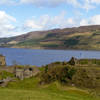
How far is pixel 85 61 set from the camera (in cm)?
7781

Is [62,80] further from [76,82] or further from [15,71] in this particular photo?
[15,71]

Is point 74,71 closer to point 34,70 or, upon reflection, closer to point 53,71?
point 53,71

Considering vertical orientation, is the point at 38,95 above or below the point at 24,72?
above

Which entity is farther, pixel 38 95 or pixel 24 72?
pixel 24 72

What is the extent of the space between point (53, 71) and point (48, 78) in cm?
318

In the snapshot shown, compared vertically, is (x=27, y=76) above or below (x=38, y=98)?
below

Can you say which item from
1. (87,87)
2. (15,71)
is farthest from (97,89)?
(15,71)

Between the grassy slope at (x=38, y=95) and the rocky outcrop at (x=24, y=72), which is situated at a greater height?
the grassy slope at (x=38, y=95)

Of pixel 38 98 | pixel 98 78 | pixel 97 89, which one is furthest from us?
pixel 98 78

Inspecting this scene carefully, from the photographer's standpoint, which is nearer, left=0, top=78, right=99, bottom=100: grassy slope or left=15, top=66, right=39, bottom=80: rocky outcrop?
left=0, top=78, right=99, bottom=100: grassy slope

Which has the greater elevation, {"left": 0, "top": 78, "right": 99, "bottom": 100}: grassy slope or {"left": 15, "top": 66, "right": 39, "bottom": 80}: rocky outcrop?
{"left": 0, "top": 78, "right": 99, "bottom": 100}: grassy slope

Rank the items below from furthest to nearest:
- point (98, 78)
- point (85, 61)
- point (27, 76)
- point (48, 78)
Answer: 1. point (27, 76)
2. point (85, 61)
3. point (48, 78)
4. point (98, 78)

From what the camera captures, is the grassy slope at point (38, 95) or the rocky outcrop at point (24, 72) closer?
the grassy slope at point (38, 95)

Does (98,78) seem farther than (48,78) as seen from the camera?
No
